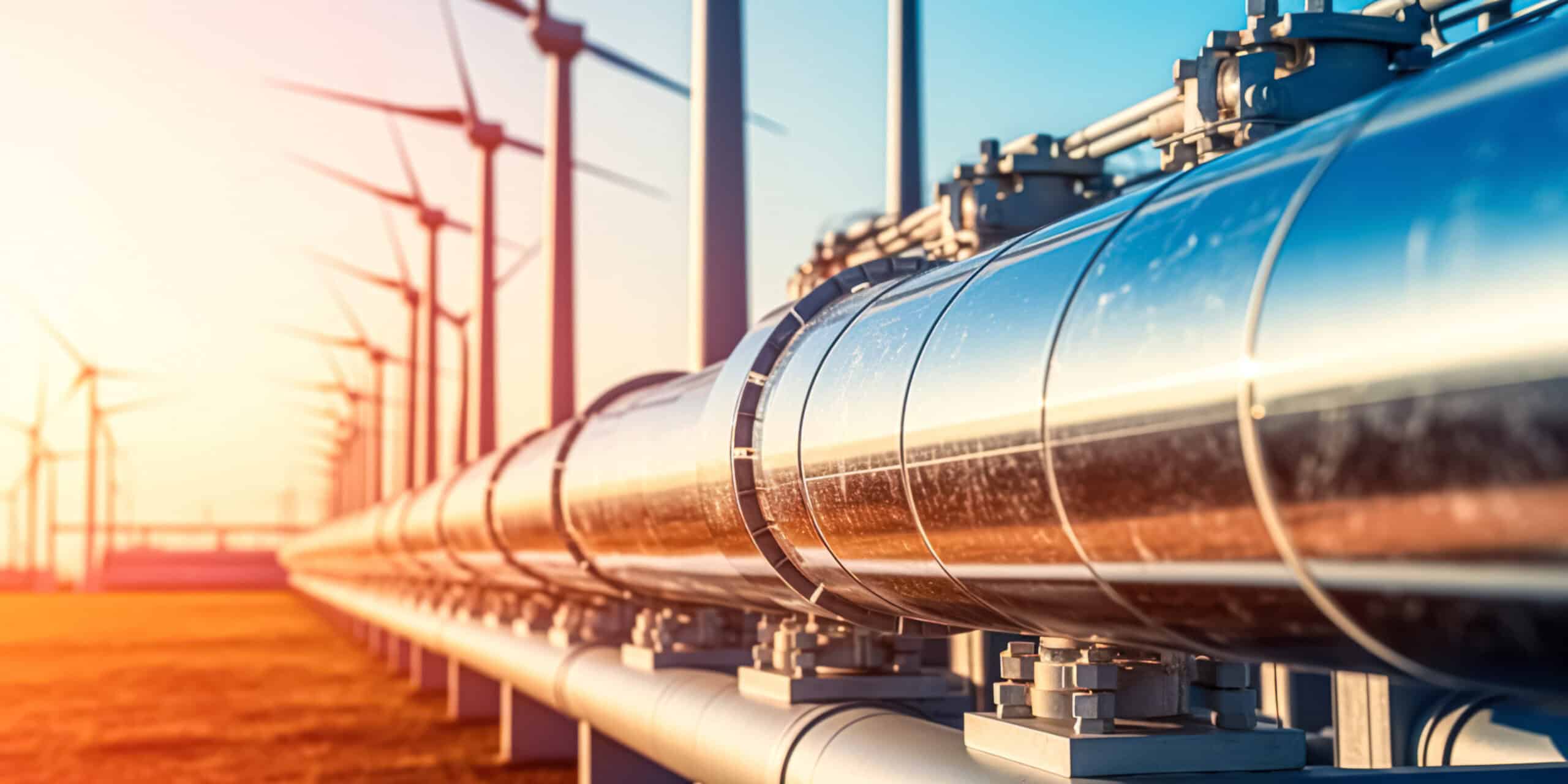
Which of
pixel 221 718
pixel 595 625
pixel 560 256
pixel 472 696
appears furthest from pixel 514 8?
Result: pixel 595 625

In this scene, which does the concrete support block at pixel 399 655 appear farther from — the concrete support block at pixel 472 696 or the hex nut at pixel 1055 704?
the hex nut at pixel 1055 704

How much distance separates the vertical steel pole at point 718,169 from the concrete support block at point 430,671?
56.4ft

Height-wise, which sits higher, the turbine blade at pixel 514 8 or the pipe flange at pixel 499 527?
the turbine blade at pixel 514 8

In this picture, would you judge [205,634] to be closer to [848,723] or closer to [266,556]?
[848,723]

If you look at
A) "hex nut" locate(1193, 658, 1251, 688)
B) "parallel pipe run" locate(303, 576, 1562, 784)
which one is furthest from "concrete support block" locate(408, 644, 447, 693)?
"hex nut" locate(1193, 658, 1251, 688)

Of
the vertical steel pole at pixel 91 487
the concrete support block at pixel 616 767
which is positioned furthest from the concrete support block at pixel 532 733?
the vertical steel pole at pixel 91 487

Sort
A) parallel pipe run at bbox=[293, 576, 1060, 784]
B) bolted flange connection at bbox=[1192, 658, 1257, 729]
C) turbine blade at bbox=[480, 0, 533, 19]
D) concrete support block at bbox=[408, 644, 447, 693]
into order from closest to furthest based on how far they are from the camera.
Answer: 1. bolted flange connection at bbox=[1192, 658, 1257, 729]
2. parallel pipe run at bbox=[293, 576, 1060, 784]
3. turbine blade at bbox=[480, 0, 533, 19]
4. concrete support block at bbox=[408, 644, 447, 693]

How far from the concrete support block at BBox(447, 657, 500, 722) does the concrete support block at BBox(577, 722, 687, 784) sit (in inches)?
443

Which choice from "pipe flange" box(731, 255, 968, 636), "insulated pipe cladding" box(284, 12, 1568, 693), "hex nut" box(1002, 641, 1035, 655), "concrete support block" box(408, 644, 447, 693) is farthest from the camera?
"concrete support block" box(408, 644, 447, 693)

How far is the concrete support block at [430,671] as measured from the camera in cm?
2891

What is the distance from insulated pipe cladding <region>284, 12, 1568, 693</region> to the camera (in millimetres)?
2453

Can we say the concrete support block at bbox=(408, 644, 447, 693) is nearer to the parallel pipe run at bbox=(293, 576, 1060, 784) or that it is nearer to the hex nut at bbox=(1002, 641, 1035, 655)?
the parallel pipe run at bbox=(293, 576, 1060, 784)

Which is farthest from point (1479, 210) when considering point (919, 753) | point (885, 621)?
point (885, 621)

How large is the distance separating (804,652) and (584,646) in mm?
5082
